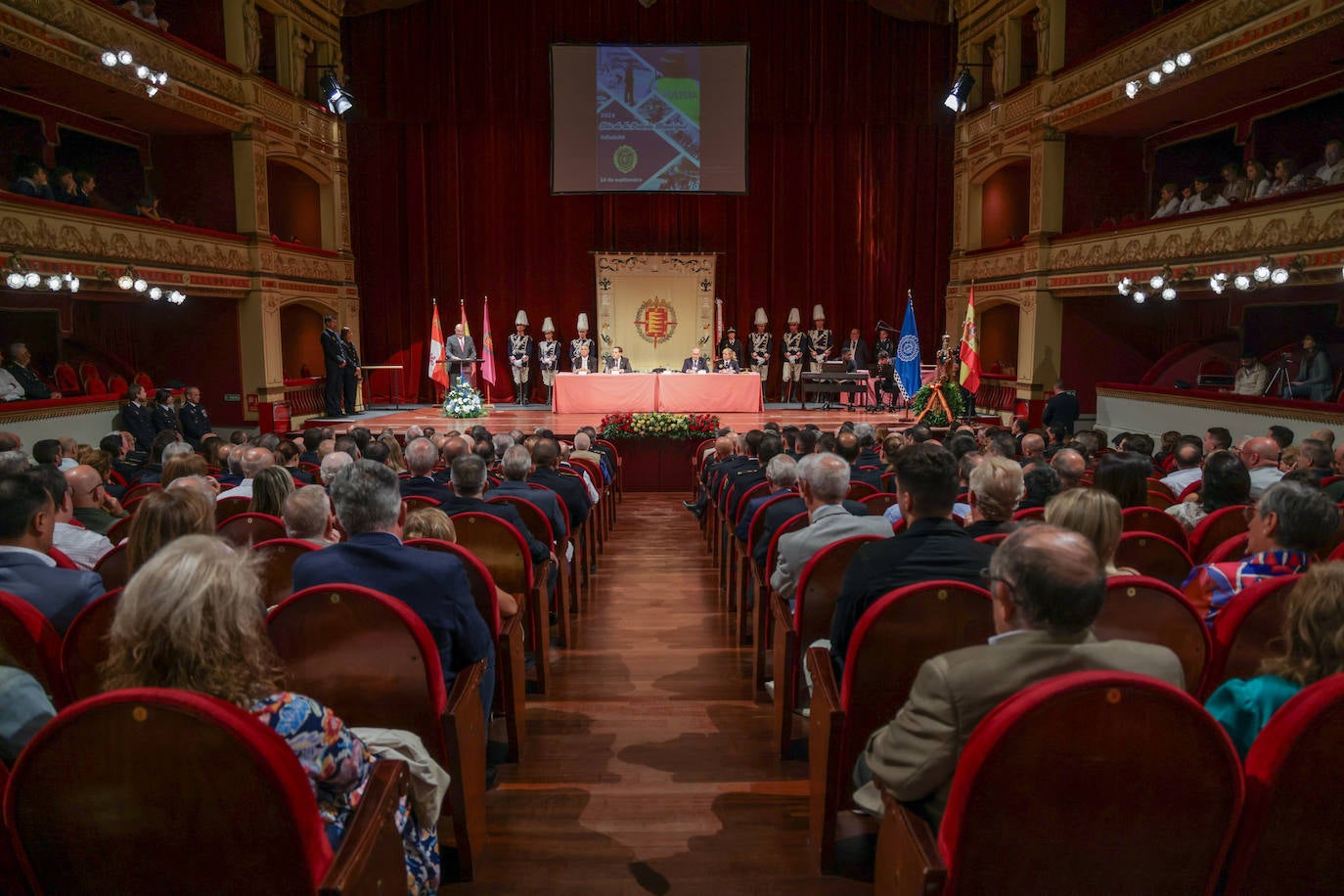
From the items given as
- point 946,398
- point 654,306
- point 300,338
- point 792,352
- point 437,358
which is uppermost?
point 654,306

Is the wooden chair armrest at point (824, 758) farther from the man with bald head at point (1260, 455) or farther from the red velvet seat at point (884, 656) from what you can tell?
the man with bald head at point (1260, 455)

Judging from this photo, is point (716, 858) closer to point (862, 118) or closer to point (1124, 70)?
point (1124, 70)

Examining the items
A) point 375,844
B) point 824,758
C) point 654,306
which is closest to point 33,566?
point 375,844

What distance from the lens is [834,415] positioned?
13164 mm

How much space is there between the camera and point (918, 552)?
231cm

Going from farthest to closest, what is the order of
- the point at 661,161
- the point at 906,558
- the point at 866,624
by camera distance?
the point at 661,161 → the point at 906,558 → the point at 866,624

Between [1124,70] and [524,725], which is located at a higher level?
[1124,70]

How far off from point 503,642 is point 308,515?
27.6 inches

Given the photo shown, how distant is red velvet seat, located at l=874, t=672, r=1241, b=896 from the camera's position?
132 centimetres

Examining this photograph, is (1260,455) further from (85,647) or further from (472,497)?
(85,647)

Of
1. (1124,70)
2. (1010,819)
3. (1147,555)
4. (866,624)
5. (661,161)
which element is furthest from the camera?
(661,161)

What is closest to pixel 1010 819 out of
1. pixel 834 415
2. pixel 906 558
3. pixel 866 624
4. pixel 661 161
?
pixel 866 624

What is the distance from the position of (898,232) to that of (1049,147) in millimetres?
3730

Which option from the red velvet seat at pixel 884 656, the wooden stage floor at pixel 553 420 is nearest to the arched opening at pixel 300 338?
the wooden stage floor at pixel 553 420
